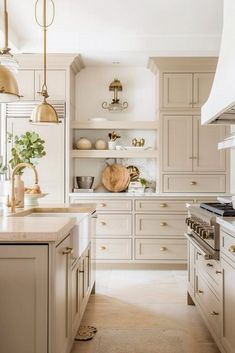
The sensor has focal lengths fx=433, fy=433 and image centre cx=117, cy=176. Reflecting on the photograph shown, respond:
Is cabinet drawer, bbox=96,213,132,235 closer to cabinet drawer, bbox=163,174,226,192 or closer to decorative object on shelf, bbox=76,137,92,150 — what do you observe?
cabinet drawer, bbox=163,174,226,192

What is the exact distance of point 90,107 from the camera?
5.91 metres

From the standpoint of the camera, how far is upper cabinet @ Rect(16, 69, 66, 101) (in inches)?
211

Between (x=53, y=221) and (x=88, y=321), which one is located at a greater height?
(x=53, y=221)

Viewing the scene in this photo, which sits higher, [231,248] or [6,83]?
[6,83]

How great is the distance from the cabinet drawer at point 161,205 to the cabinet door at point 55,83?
5.33ft

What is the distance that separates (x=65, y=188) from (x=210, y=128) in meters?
1.95

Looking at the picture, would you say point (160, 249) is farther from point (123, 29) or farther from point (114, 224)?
point (123, 29)

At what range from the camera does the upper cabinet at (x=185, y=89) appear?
17.7 ft

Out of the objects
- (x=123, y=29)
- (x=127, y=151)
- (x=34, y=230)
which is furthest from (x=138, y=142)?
(x=34, y=230)

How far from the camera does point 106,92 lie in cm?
591

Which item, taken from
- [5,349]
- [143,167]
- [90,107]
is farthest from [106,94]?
[5,349]

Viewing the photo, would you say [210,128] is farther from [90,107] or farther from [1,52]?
[1,52]

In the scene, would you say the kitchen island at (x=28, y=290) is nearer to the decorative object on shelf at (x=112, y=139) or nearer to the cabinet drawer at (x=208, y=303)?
the cabinet drawer at (x=208, y=303)

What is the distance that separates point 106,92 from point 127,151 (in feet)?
3.06
